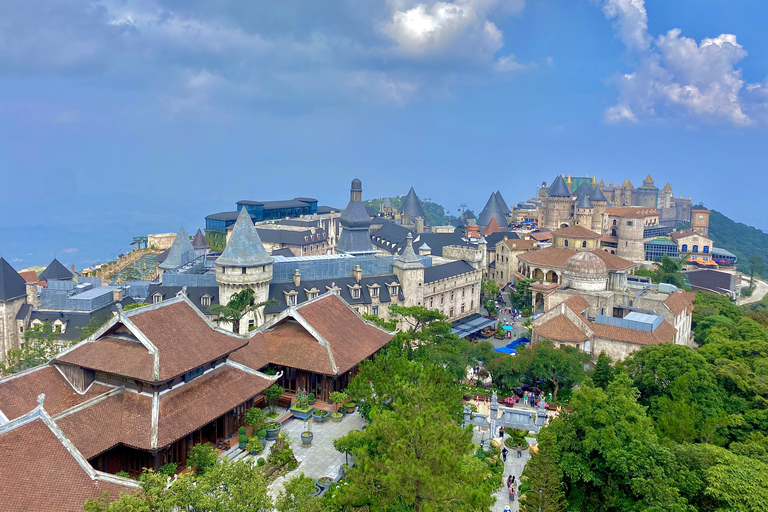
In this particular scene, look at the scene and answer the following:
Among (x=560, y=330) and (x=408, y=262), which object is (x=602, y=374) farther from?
(x=408, y=262)

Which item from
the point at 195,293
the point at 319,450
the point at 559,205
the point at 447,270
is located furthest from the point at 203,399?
the point at 559,205

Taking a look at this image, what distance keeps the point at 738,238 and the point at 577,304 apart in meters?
145

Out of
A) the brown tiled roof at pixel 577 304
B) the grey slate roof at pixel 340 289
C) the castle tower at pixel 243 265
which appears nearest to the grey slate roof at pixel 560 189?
the brown tiled roof at pixel 577 304

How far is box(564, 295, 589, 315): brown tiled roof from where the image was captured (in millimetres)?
58031

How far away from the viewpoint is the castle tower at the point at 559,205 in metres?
127

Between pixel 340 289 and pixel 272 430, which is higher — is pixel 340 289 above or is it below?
above

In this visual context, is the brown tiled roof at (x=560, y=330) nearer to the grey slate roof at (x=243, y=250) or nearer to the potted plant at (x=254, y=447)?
the grey slate roof at (x=243, y=250)

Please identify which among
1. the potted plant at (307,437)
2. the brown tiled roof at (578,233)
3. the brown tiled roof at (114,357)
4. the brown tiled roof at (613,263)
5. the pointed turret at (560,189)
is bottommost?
the potted plant at (307,437)

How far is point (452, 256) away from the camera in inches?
3305

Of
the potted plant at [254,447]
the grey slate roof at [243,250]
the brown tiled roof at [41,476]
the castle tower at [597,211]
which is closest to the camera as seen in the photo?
the brown tiled roof at [41,476]

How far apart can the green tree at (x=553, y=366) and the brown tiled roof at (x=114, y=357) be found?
31102 mm

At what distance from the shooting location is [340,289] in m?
58.9

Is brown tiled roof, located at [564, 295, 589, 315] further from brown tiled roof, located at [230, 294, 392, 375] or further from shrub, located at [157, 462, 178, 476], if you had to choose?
shrub, located at [157, 462, 178, 476]

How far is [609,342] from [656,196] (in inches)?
5450
